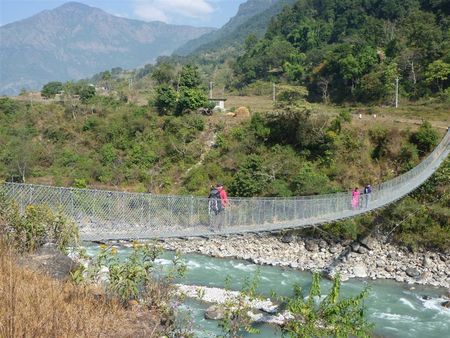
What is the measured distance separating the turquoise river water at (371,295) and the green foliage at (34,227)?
13.6 feet

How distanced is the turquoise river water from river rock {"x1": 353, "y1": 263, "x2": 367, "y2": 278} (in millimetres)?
366

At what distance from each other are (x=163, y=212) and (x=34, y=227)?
2.47 metres

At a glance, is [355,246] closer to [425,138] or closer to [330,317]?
[425,138]

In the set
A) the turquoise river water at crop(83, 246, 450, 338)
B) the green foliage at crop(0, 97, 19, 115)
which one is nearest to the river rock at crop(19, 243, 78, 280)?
the turquoise river water at crop(83, 246, 450, 338)

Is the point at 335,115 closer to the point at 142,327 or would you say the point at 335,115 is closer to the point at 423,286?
the point at 423,286

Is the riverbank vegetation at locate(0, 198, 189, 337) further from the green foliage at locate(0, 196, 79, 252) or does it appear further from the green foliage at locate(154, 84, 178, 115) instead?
the green foliage at locate(154, 84, 178, 115)

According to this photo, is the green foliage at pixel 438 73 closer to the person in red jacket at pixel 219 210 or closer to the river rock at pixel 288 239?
the river rock at pixel 288 239

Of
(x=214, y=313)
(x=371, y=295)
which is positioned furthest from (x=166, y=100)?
(x=214, y=313)

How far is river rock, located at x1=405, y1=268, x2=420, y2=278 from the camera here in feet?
41.2

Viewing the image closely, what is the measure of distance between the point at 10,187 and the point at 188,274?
26.0ft

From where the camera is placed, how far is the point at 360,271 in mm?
12820

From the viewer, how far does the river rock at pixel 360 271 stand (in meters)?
12.7

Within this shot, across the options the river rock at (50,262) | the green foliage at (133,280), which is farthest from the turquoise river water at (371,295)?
the green foliage at (133,280)

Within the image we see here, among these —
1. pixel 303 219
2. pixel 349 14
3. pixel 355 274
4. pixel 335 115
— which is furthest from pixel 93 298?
pixel 349 14
